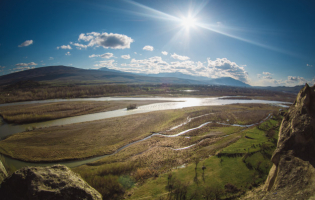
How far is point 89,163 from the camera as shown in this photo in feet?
65.8

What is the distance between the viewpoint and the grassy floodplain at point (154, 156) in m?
13.2

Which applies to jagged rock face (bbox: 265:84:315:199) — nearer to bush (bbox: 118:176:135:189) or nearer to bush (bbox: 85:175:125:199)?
bush (bbox: 118:176:135:189)

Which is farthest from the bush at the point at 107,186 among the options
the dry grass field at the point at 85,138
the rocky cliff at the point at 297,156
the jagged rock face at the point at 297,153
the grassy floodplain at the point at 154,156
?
the jagged rock face at the point at 297,153

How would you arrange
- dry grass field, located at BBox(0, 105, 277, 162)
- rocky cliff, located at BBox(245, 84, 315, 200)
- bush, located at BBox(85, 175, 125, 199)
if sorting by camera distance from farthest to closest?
dry grass field, located at BBox(0, 105, 277, 162) → bush, located at BBox(85, 175, 125, 199) → rocky cliff, located at BBox(245, 84, 315, 200)

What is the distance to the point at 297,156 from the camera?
307 inches

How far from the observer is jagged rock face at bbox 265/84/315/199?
6251mm

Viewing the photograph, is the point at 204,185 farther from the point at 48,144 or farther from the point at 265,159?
the point at 48,144

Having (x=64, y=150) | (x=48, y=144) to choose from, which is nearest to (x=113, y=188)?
(x=64, y=150)

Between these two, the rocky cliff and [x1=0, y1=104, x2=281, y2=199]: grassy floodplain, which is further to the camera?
[x1=0, y1=104, x2=281, y2=199]: grassy floodplain

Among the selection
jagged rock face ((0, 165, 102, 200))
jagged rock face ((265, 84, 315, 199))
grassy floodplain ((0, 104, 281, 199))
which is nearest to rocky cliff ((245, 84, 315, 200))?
jagged rock face ((265, 84, 315, 199))

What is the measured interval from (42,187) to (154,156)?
53.0ft

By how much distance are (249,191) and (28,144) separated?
35.3 m

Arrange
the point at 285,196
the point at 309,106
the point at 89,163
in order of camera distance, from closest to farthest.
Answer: the point at 285,196 → the point at 309,106 → the point at 89,163

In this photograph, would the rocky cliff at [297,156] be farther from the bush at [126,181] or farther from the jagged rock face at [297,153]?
the bush at [126,181]
